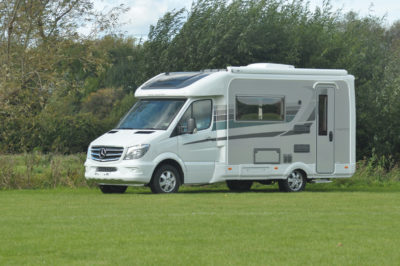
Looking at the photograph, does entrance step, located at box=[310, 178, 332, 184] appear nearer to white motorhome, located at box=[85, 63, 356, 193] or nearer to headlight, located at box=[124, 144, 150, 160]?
white motorhome, located at box=[85, 63, 356, 193]

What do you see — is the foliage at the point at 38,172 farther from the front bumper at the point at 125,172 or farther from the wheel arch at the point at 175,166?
the wheel arch at the point at 175,166

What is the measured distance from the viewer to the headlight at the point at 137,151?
1853cm

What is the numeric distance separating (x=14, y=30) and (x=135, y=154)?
5914 mm

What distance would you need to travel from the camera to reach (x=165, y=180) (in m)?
19.1

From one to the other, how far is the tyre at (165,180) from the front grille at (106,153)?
94 centimetres

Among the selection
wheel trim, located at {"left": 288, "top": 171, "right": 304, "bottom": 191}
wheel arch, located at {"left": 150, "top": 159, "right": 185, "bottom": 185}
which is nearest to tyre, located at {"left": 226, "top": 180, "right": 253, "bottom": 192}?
wheel trim, located at {"left": 288, "top": 171, "right": 304, "bottom": 191}

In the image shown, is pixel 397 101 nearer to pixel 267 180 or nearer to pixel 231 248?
pixel 267 180

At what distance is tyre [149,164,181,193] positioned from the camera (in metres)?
18.9

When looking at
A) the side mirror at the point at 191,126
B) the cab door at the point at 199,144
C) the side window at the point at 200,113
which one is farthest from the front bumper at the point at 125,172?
the side window at the point at 200,113

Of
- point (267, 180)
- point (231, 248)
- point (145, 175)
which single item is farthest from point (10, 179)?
point (231, 248)

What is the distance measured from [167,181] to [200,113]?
180 centimetres

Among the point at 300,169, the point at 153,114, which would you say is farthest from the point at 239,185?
the point at 153,114

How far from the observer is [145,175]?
18562mm

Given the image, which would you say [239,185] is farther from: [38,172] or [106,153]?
[38,172]
